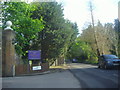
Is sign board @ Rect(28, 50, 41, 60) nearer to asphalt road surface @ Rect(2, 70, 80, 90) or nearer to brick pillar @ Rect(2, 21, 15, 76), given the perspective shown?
brick pillar @ Rect(2, 21, 15, 76)

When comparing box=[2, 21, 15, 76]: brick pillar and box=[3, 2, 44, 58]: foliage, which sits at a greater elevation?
box=[3, 2, 44, 58]: foliage

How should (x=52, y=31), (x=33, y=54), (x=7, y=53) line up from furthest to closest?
1. (x=52, y=31)
2. (x=33, y=54)
3. (x=7, y=53)

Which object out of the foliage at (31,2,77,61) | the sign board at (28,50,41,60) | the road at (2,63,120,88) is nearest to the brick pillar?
the sign board at (28,50,41,60)

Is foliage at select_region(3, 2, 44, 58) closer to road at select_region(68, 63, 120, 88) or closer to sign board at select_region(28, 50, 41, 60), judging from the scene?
sign board at select_region(28, 50, 41, 60)

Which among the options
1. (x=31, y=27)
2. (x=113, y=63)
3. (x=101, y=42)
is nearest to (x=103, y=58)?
(x=113, y=63)

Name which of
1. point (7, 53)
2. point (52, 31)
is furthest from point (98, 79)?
point (52, 31)

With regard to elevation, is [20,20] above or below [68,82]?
above

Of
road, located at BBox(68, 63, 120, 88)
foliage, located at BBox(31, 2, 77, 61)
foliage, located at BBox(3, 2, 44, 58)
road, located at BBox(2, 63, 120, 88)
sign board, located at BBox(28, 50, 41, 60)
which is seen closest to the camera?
road, located at BBox(68, 63, 120, 88)

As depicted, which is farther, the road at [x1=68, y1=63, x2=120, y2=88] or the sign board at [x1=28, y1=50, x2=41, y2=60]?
the sign board at [x1=28, y1=50, x2=41, y2=60]

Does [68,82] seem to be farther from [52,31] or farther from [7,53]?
[52,31]

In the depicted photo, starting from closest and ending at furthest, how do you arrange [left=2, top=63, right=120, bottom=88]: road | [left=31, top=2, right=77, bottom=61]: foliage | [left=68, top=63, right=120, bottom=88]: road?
1. [left=68, top=63, right=120, bottom=88]: road
2. [left=2, top=63, right=120, bottom=88]: road
3. [left=31, top=2, right=77, bottom=61]: foliage

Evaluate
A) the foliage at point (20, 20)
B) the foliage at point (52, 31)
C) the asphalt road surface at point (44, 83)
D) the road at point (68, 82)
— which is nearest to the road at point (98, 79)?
the road at point (68, 82)

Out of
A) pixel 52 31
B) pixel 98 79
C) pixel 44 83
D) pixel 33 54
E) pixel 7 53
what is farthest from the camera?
pixel 52 31

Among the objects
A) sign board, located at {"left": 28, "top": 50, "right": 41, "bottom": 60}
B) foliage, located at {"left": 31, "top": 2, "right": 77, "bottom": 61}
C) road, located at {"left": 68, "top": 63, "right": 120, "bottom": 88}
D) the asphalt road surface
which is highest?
foliage, located at {"left": 31, "top": 2, "right": 77, "bottom": 61}
